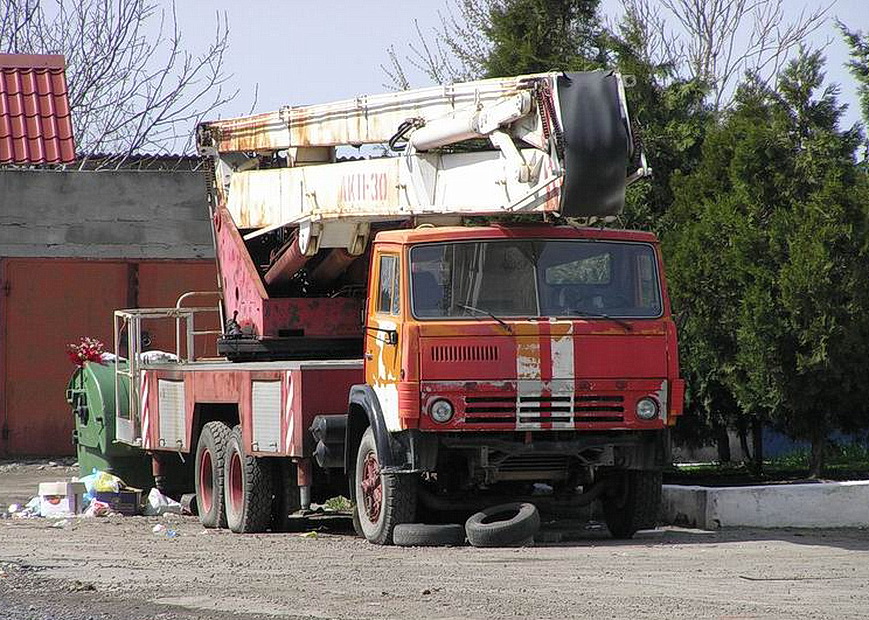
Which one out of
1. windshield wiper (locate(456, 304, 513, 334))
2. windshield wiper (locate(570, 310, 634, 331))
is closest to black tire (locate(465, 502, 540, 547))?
windshield wiper (locate(456, 304, 513, 334))

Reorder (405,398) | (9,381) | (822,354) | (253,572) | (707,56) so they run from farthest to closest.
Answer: (707,56) → (9,381) → (822,354) → (405,398) → (253,572)

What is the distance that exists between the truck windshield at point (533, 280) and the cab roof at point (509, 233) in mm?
49

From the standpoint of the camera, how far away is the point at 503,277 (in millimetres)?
13336

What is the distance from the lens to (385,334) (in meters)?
13.4

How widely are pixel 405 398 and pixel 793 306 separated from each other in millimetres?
4949

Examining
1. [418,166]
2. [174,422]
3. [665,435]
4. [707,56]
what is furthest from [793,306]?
[707,56]

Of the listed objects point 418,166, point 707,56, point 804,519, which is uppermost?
point 707,56

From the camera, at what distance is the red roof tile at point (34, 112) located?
730 inches

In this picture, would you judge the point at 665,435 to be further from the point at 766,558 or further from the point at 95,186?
the point at 95,186

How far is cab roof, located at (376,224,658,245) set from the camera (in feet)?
43.7

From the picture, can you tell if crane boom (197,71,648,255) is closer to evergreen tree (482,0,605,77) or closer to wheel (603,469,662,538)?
wheel (603,469,662,538)

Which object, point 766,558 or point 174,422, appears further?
point 174,422

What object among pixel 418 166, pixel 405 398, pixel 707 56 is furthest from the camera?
pixel 707 56

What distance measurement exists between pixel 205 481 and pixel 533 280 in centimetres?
474
